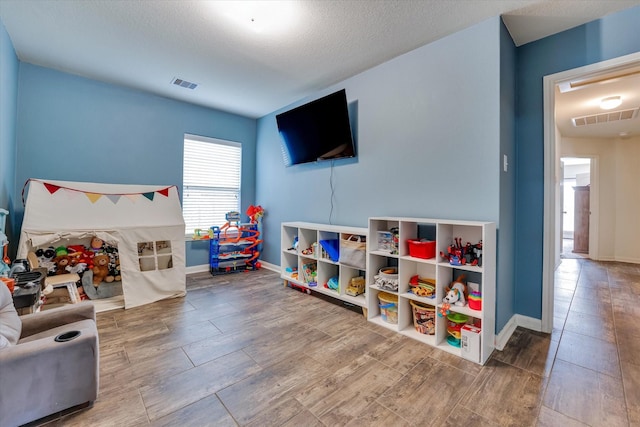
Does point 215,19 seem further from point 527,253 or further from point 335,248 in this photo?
point 527,253

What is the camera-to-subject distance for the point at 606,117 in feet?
14.1

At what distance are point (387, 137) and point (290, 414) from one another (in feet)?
8.52

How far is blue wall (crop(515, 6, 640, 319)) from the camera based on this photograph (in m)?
2.35

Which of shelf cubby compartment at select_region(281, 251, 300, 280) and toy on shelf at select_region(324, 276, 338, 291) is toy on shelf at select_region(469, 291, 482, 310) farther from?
shelf cubby compartment at select_region(281, 251, 300, 280)

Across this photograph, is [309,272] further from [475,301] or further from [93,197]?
[93,197]

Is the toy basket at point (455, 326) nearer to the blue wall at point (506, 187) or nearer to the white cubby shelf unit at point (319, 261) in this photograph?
the blue wall at point (506, 187)

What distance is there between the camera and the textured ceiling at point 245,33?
217cm

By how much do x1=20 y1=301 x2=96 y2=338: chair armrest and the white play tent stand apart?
1.23 m

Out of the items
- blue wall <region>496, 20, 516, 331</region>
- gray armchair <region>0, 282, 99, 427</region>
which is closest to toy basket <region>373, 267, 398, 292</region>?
blue wall <region>496, 20, 516, 331</region>

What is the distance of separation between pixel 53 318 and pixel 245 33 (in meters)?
2.64

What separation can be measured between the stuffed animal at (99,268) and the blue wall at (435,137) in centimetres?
274

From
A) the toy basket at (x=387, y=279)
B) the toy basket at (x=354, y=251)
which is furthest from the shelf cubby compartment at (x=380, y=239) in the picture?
the toy basket at (x=387, y=279)

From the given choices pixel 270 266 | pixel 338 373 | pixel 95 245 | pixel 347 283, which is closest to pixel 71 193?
pixel 95 245

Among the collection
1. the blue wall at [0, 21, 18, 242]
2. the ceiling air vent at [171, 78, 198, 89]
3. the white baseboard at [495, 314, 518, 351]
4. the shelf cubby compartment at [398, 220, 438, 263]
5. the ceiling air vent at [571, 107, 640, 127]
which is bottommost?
the white baseboard at [495, 314, 518, 351]
